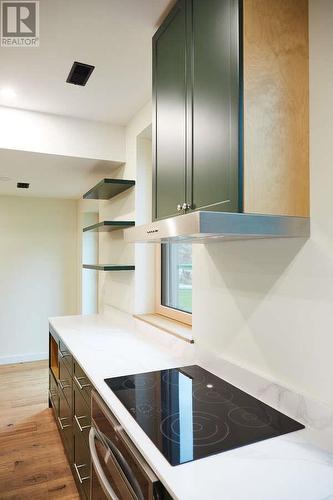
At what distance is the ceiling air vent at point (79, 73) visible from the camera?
6.78 ft

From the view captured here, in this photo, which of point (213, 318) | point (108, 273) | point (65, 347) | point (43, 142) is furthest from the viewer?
point (108, 273)

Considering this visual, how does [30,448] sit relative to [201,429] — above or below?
below

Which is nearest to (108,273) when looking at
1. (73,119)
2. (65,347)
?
(65,347)

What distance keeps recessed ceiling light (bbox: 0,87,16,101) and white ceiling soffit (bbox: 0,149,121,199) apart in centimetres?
37

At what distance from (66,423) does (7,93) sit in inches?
91.1

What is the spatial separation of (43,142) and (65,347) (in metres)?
1.59

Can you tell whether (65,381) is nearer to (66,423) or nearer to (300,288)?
(66,423)

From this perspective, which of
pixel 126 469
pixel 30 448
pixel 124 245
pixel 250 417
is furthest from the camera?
pixel 124 245

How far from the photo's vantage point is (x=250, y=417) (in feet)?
4.31

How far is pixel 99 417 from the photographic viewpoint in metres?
1.54

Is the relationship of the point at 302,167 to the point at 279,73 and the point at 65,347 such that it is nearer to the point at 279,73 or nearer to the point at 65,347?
the point at 279,73

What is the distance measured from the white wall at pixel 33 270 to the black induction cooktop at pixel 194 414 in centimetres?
352

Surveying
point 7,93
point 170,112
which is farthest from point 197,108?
point 7,93

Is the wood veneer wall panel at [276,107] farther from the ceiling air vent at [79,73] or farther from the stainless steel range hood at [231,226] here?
the ceiling air vent at [79,73]
